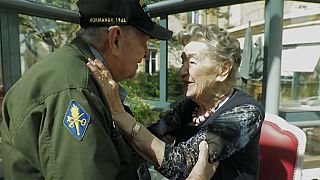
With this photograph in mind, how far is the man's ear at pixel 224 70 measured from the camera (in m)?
1.75

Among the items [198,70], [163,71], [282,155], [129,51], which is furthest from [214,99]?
[163,71]

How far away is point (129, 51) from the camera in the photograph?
1282 millimetres

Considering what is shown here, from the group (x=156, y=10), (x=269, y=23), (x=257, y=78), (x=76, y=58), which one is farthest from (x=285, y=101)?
(x=76, y=58)

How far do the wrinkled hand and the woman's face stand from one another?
0.59 m

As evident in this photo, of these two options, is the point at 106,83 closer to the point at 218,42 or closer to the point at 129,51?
the point at 129,51

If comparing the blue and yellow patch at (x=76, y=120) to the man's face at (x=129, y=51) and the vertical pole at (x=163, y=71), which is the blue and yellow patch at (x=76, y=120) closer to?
the man's face at (x=129, y=51)

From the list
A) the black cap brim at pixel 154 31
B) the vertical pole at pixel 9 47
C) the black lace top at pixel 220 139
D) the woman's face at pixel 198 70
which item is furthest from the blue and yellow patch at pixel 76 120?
the vertical pole at pixel 9 47

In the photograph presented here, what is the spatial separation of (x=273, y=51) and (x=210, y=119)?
1192mm

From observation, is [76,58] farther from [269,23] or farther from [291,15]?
[291,15]

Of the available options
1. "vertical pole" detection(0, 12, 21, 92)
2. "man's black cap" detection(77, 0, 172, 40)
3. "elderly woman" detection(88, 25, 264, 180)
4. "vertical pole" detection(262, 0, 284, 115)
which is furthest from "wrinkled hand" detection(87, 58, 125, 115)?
"vertical pole" detection(262, 0, 284, 115)

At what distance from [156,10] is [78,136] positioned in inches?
116

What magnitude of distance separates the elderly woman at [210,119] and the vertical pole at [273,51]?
887 millimetres

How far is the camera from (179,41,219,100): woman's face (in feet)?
5.75

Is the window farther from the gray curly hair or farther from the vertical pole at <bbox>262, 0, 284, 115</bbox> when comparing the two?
the vertical pole at <bbox>262, 0, 284, 115</bbox>
